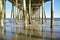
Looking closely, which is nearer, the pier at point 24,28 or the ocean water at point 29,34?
the ocean water at point 29,34

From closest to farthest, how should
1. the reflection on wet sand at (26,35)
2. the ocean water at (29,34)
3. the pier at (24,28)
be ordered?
the reflection on wet sand at (26,35) < the ocean water at (29,34) < the pier at (24,28)

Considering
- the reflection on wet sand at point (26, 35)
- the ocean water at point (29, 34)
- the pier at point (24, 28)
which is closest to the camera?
the reflection on wet sand at point (26, 35)

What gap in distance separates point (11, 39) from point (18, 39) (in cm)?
30

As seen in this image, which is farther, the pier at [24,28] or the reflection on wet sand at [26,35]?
the pier at [24,28]

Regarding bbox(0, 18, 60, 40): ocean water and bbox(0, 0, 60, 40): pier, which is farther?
bbox(0, 0, 60, 40): pier

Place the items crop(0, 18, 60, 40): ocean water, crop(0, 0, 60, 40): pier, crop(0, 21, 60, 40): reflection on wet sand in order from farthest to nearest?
crop(0, 0, 60, 40): pier → crop(0, 18, 60, 40): ocean water → crop(0, 21, 60, 40): reflection on wet sand

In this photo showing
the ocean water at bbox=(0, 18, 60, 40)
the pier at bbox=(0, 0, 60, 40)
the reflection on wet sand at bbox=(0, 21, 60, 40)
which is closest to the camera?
the reflection on wet sand at bbox=(0, 21, 60, 40)

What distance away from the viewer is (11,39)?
6.61m

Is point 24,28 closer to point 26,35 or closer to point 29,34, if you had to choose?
point 29,34

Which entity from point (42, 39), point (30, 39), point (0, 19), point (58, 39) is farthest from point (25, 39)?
point (0, 19)

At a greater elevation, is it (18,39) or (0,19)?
(0,19)

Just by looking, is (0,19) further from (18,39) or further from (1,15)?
(18,39)

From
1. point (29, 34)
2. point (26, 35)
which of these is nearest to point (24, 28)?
point (29, 34)

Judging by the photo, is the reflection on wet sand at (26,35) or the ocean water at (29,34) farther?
the ocean water at (29,34)
